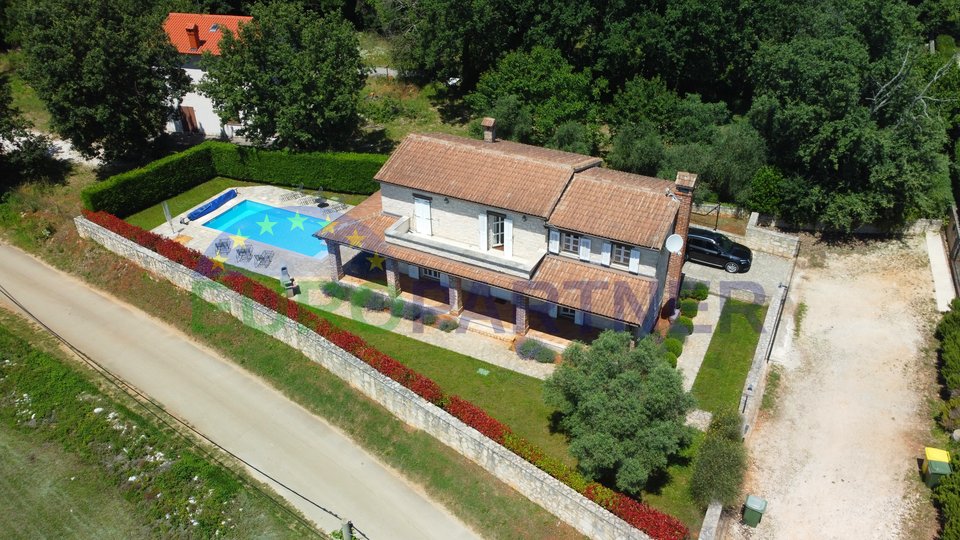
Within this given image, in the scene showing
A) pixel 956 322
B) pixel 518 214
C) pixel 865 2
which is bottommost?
pixel 956 322

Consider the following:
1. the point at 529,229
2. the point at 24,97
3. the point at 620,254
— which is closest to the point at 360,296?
the point at 529,229

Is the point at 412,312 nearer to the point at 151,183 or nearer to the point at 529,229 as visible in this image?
the point at 529,229

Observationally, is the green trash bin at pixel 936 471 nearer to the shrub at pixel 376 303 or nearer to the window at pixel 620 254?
the window at pixel 620 254

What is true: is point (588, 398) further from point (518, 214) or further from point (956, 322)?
point (956, 322)

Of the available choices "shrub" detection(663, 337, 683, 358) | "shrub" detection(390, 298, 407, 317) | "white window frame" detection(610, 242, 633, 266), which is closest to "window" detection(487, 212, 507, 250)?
"white window frame" detection(610, 242, 633, 266)

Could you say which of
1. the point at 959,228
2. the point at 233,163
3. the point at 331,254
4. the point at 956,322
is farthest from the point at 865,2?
the point at 233,163

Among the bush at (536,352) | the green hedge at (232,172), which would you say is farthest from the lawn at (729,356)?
the green hedge at (232,172)
